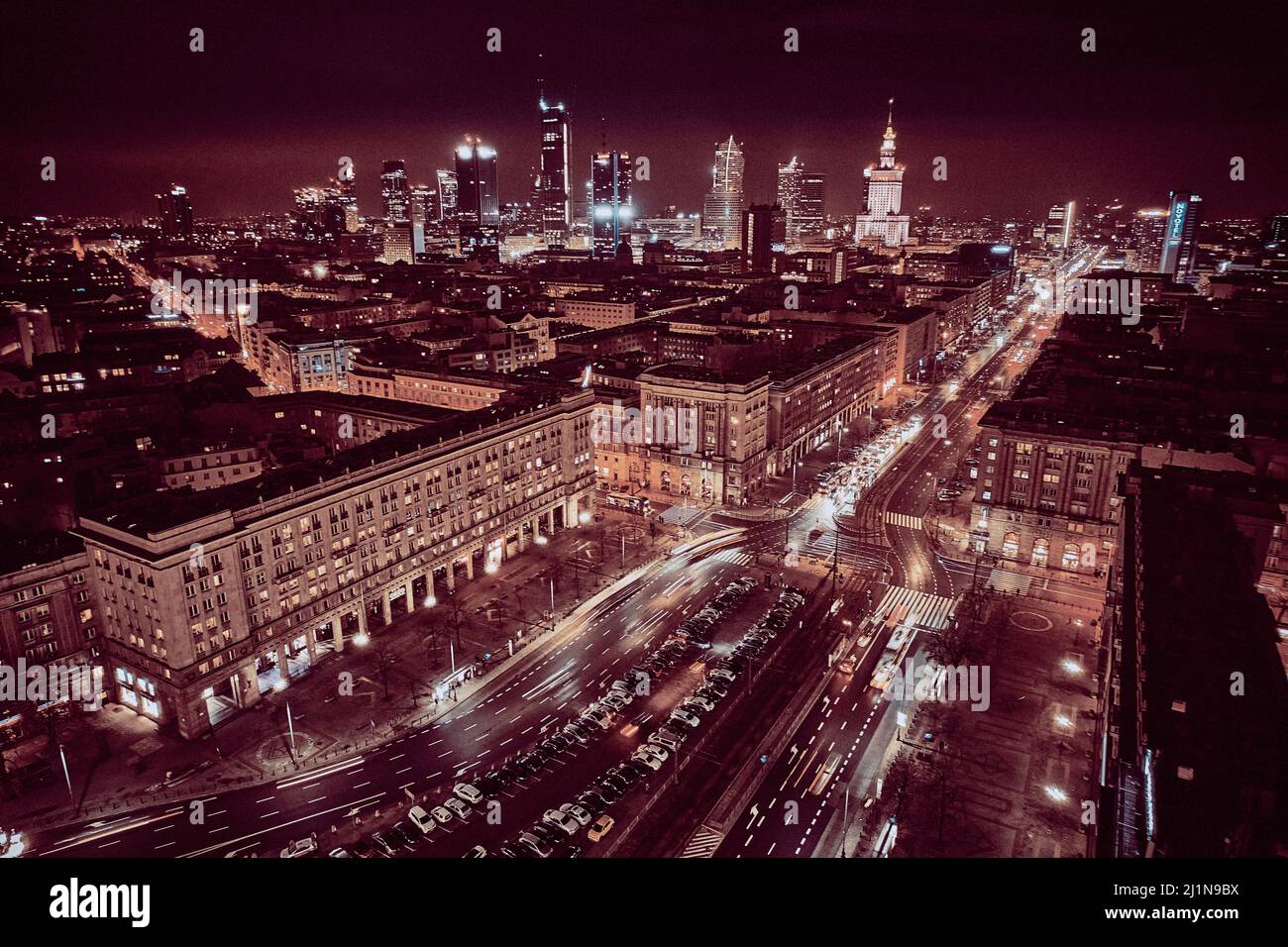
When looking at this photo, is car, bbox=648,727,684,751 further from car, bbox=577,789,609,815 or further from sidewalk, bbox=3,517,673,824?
sidewalk, bbox=3,517,673,824

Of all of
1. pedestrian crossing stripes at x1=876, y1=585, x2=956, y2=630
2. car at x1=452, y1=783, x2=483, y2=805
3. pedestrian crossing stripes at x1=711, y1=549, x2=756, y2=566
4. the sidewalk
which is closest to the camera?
car at x1=452, y1=783, x2=483, y2=805

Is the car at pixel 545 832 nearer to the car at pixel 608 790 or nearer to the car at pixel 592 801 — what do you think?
the car at pixel 592 801

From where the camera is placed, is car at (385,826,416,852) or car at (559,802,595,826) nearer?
car at (385,826,416,852)

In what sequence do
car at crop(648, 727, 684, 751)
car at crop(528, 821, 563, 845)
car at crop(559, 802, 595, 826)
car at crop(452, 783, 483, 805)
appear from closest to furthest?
car at crop(528, 821, 563, 845) < car at crop(559, 802, 595, 826) < car at crop(452, 783, 483, 805) < car at crop(648, 727, 684, 751)

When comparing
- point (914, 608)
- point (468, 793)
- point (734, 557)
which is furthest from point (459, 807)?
point (914, 608)

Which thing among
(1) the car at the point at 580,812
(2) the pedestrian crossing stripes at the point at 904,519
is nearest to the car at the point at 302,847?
(1) the car at the point at 580,812

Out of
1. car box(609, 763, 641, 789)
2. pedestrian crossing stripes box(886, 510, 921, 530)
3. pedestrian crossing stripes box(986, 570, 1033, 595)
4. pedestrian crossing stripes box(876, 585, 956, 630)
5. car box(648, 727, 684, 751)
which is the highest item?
pedestrian crossing stripes box(886, 510, 921, 530)

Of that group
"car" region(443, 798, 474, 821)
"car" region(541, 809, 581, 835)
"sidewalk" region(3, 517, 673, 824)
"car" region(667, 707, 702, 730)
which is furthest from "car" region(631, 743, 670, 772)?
"sidewalk" region(3, 517, 673, 824)
